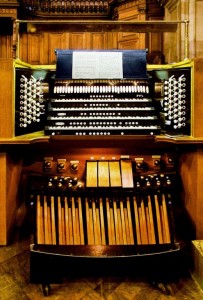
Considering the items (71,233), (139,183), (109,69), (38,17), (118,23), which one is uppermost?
(38,17)

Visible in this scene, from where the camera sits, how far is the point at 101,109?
2.67 meters

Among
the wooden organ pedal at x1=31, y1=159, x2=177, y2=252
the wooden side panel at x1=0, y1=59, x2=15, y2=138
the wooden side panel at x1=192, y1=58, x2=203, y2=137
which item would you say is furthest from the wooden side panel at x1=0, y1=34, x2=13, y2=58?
the wooden side panel at x1=192, y1=58, x2=203, y2=137

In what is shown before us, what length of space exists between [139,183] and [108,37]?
470 cm

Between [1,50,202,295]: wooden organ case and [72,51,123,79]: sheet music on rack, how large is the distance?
0.04m

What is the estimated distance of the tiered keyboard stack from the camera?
260 cm

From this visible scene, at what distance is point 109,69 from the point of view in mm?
2947

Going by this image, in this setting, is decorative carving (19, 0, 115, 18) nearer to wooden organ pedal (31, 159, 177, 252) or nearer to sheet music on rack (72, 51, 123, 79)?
sheet music on rack (72, 51, 123, 79)

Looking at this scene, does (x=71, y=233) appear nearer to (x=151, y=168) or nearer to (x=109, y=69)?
(x=151, y=168)

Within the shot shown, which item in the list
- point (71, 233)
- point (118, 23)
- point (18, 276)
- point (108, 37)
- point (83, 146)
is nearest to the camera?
point (18, 276)

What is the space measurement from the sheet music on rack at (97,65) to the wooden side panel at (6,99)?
607 mm

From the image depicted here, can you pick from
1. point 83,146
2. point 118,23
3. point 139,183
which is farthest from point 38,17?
point 139,183

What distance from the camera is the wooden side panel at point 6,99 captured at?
2.58 metres

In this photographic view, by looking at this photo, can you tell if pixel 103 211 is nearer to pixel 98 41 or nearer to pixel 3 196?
pixel 3 196

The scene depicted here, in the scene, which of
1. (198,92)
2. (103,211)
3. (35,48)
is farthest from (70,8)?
(103,211)
